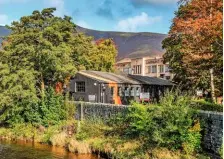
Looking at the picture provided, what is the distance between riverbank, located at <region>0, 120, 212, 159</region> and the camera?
78.0ft

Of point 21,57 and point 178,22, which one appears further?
point 21,57

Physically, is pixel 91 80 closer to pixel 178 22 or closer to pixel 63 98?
A: pixel 63 98

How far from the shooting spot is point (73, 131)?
3162 centimetres

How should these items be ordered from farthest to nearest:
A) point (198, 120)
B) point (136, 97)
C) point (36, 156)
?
point (136, 97)
point (36, 156)
point (198, 120)

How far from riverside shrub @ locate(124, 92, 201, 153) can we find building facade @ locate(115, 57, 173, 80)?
188 ft

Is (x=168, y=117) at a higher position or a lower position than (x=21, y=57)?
lower

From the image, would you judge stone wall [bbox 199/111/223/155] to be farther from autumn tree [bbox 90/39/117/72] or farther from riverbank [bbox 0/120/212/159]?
autumn tree [bbox 90/39/117/72]

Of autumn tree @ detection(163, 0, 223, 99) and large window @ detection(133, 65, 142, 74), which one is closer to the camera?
autumn tree @ detection(163, 0, 223, 99)

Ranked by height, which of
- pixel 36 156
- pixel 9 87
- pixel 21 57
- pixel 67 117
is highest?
pixel 21 57

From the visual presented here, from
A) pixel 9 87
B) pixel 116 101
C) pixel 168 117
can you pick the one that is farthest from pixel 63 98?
pixel 168 117

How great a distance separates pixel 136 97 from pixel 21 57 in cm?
1573

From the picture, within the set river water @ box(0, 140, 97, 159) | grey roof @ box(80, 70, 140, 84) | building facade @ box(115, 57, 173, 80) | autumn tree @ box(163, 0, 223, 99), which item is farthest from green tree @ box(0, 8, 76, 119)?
building facade @ box(115, 57, 173, 80)

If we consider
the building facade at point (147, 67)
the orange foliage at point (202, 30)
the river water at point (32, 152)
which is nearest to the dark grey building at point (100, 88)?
the river water at point (32, 152)

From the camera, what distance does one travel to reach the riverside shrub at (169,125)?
74.2 ft
